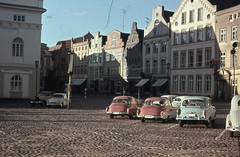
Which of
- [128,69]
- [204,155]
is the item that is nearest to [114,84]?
[128,69]

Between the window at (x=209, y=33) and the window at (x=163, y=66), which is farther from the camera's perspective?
the window at (x=163, y=66)

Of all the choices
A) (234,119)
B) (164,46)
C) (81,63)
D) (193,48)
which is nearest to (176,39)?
(164,46)

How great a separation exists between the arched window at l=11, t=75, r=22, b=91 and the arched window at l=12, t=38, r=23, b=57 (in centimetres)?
283

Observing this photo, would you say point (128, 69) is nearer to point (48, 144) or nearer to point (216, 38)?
point (216, 38)

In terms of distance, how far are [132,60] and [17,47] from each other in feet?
93.0

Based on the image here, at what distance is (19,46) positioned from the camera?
48500mm

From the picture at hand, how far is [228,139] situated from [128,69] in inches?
2327

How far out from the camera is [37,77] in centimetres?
4878

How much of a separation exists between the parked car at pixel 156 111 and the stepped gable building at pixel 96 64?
59.3 metres

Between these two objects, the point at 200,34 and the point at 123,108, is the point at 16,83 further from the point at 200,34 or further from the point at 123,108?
the point at 123,108

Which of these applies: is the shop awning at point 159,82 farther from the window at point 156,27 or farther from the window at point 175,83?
the window at point 156,27

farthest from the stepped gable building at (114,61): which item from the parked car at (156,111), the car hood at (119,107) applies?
the parked car at (156,111)

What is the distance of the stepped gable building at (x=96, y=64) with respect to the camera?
82881 millimetres

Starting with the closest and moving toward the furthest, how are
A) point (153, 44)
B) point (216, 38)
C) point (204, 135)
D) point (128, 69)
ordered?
point (204, 135), point (216, 38), point (153, 44), point (128, 69)
